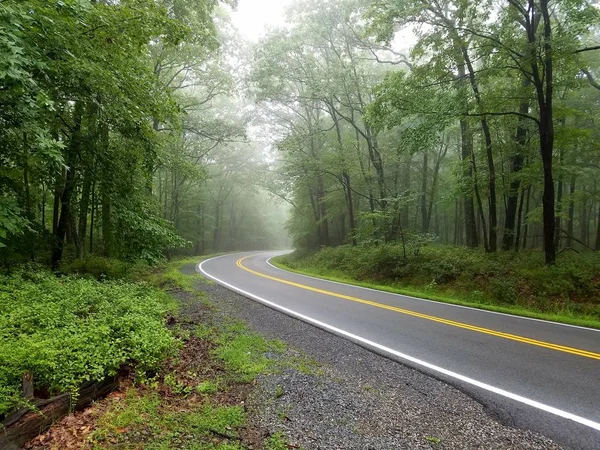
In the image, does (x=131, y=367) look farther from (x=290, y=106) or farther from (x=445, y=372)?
(x=290, y=106)

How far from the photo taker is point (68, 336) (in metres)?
4.17

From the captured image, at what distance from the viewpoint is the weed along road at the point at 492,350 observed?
3.62 meters

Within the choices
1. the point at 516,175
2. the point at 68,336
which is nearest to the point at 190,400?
the point at 68,336

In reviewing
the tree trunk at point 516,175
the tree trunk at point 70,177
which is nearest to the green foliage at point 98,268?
the tree trunk at point 70,177

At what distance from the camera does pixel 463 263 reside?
40.8 ft

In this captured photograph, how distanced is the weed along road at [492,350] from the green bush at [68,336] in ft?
12.0

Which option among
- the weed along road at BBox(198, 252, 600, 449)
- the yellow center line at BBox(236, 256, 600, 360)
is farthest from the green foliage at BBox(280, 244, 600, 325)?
the yellow center line at BBox(236, 256, 600, 360)

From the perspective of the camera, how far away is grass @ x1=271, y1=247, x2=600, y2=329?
29.2 feet

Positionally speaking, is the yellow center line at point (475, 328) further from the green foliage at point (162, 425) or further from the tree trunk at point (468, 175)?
the tree trunk at point (468, 175)

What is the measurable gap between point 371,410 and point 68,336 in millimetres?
4021

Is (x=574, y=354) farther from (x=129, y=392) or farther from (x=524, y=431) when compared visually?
(x=129, y=392)

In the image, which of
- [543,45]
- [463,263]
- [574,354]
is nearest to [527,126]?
[543,45]

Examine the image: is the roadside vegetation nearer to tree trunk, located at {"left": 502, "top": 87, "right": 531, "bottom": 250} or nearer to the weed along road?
the weed along road

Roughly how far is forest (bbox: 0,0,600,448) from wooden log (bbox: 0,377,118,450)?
11cm
